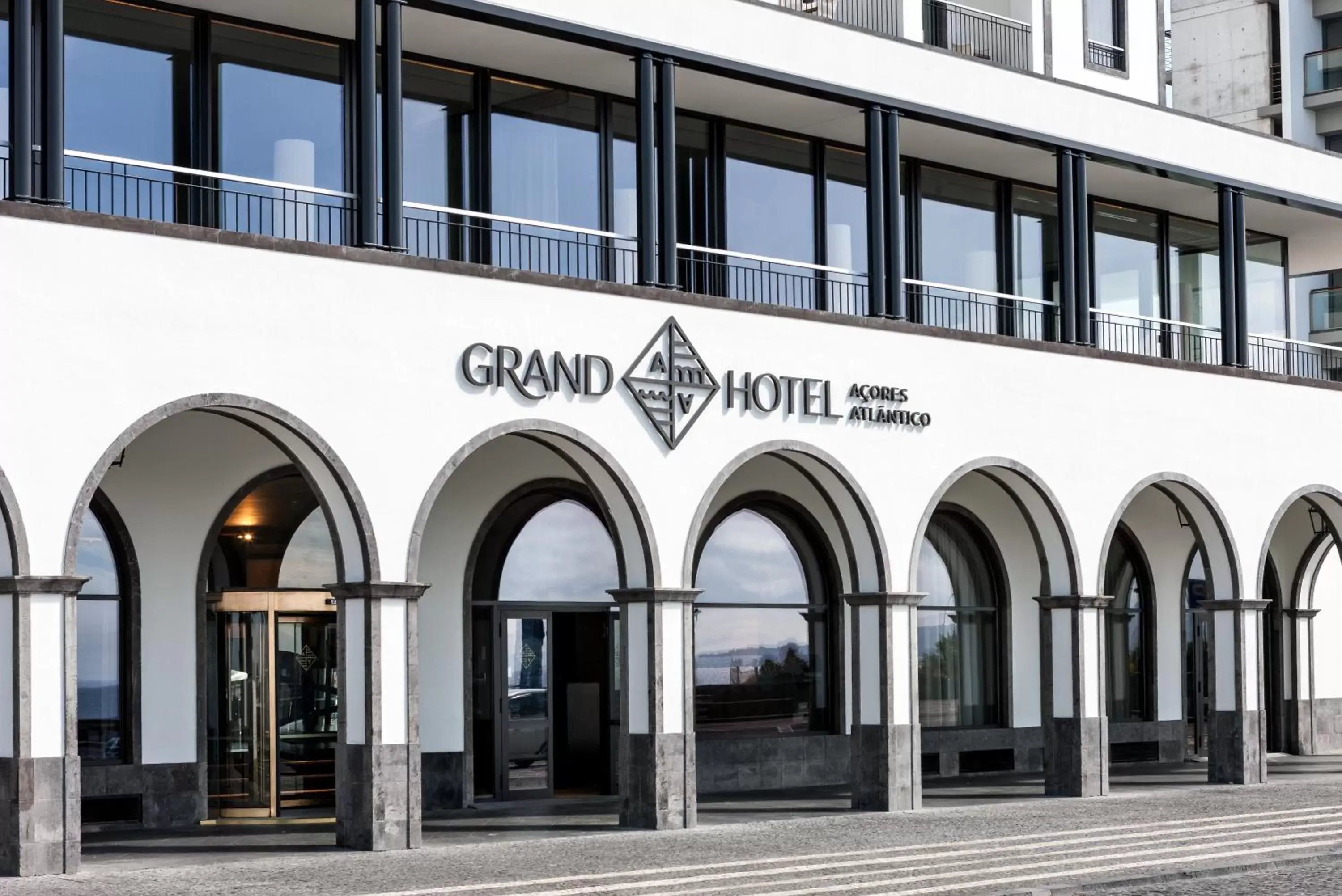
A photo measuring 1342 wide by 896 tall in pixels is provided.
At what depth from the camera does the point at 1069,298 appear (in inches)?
955

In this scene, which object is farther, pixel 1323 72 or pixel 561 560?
pixel 1323 72

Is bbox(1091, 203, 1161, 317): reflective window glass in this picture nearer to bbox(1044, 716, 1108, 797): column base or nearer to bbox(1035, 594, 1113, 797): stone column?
bbox(1035, 594, 1113, 797): stone column

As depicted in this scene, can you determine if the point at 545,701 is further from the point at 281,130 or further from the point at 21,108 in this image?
the point at 21,108

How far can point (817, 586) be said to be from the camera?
25.2 m

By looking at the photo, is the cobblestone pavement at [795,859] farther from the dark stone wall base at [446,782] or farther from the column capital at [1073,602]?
the column capital at [1073,602]

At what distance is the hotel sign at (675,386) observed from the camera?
18.7m

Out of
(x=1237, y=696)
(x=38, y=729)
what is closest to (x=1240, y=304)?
(x=1237, y=696)

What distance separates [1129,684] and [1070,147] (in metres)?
8.75

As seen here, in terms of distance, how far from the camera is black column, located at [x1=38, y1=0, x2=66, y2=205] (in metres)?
16.0

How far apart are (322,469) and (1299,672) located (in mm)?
20190

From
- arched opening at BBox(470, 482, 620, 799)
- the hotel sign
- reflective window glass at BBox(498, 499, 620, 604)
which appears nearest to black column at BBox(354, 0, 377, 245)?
the hotel sign

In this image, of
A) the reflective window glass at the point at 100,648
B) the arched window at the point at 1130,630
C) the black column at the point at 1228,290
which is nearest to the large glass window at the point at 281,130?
the reflective window glass at the point at 100,648

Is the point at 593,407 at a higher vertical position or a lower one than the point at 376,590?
higher

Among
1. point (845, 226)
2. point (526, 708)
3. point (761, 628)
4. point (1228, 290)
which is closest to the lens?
point (526, 708)
